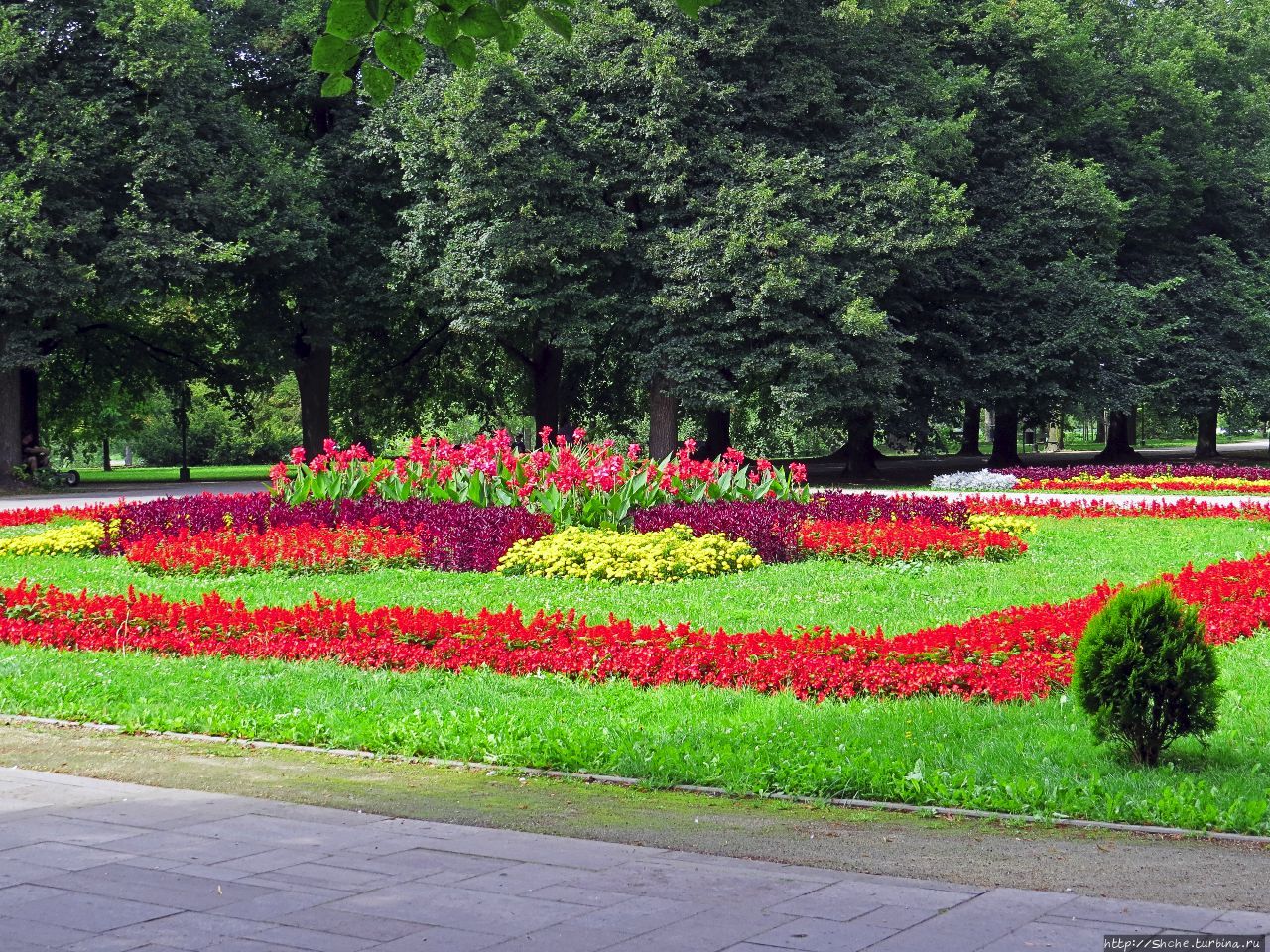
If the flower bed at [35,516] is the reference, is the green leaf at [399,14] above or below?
above

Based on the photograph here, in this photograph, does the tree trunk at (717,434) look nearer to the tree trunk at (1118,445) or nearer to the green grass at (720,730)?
the tree trunk at (1118,445)

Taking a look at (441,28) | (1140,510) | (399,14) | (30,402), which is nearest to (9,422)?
(30,402)

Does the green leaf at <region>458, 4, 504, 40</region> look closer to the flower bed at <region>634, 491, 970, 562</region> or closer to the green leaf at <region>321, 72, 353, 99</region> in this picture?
the green leaf at <region>321, 72, 353, 99</region>

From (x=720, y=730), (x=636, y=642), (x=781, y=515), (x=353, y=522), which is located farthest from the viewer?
(x=353, y=522)

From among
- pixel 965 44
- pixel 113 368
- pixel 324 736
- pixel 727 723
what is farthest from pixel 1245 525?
pixel 113 368

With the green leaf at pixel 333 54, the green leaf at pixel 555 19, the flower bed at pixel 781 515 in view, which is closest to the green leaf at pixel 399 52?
the green leaf at pixel 333 54

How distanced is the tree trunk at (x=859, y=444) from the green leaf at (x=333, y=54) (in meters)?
29.1

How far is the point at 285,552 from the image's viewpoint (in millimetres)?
13930

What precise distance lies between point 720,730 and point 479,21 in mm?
3508

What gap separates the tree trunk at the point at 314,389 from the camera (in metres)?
35.5

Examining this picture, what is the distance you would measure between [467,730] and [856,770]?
2026mm

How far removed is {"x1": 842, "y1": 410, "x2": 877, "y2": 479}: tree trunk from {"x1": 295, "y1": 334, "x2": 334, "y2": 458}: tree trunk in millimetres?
13301

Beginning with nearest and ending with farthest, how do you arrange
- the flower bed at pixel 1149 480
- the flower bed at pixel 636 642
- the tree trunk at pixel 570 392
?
the flower bed at pixel 636 642, the flower bed at pixel 1149 480, the tree trunk at pixel 570 392

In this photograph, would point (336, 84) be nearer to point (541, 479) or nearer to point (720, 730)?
point (720, 730)
